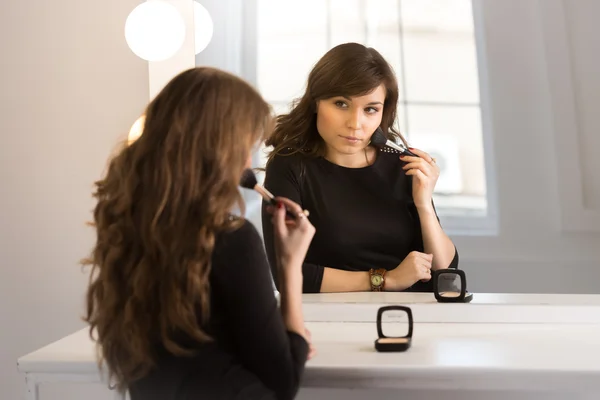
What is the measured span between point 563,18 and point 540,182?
288 millimetres

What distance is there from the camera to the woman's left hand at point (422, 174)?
1.25 m

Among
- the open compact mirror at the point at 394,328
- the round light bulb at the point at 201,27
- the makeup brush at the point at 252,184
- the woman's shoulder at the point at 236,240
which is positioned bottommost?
the open compact mirror at the point at 394,328

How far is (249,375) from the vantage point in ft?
2.49

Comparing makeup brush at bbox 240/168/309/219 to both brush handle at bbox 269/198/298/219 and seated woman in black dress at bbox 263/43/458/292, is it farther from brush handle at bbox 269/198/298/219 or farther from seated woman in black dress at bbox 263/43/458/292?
seated woman in black dress at bbox 263/43/458/292

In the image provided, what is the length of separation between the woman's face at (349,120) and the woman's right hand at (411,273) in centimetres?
23

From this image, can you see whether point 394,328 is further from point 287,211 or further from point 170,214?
point 170,214

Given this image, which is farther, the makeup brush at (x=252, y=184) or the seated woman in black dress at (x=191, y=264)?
Result: the makeup brush at (x=252, y=184)

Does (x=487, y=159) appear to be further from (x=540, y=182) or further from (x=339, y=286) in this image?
(x=339, y=286)

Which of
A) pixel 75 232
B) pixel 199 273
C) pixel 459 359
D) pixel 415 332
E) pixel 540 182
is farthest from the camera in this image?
pixel 75 232

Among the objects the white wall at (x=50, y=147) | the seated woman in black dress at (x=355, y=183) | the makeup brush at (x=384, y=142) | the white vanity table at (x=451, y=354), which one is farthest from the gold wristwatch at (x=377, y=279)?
the white wall at (x=50, y=147)

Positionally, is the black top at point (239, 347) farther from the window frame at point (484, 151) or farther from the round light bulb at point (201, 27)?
the round light bulb at point (201, 27)

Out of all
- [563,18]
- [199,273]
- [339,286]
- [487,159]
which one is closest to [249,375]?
[199,273]

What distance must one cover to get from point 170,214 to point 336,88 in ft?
2.08

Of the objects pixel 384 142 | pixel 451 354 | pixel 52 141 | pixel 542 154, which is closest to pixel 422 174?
pixel 384 142
